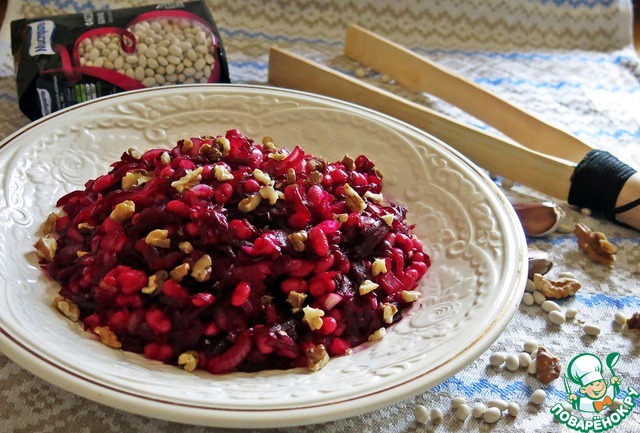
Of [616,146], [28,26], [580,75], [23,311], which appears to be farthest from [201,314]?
[580,75]

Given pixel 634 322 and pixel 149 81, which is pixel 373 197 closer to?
pixel 634 322

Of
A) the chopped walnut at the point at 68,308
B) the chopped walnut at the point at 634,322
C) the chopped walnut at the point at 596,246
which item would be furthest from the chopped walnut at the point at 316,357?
the chopped walnut at the point at 596,246

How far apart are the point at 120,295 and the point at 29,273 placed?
0.18 m

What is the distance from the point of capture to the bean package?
1.54 m

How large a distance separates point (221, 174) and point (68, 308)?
0.30 m

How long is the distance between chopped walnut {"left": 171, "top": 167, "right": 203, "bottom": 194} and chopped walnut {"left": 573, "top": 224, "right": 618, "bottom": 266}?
821mm

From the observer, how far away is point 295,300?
0.99m

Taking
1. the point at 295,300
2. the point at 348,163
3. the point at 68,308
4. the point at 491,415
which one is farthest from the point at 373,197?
the point at 68,308

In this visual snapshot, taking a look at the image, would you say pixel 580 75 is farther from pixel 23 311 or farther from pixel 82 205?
pixel 23 311

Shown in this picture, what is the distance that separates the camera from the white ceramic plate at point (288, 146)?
0.83 metres

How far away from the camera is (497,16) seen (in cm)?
234

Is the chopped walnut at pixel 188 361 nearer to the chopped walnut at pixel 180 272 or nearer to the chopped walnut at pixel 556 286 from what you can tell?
the chopped walnut at pixel 180 272

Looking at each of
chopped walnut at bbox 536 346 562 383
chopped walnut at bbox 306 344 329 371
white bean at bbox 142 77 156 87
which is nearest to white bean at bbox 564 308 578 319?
chopped walnut at bbox 536 346 562 383

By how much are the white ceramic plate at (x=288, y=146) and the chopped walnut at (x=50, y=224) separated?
0.06ft
